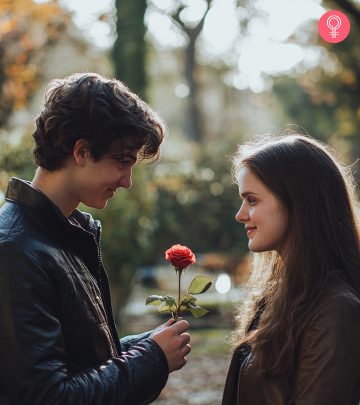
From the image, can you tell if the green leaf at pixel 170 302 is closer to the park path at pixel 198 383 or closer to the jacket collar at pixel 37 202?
the jacket collar at pixel 37 202

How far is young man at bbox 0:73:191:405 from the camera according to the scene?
190 cm

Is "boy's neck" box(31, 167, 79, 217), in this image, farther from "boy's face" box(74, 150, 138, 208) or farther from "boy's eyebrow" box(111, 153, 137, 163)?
"boy's eyebrow" box(111, 153, 137, 163)

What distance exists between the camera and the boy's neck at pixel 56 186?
226 cm

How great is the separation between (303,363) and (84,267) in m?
0.84

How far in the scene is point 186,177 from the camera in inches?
666

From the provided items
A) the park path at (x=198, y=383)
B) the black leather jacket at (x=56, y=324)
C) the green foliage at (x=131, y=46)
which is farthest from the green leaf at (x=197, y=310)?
the green foliage at (x=131, y=46)

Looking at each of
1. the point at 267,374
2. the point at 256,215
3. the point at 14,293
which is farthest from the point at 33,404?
the point at 256,215

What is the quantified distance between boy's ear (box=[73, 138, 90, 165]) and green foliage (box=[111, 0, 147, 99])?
11.3 metres

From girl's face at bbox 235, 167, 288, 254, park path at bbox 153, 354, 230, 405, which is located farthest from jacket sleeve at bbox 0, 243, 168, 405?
park path at bbox 153, 354, 230, 405

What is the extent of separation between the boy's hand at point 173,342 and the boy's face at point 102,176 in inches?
21.0

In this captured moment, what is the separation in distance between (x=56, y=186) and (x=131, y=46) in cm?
1172

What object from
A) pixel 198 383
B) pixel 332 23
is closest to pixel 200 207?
pixel 332 23

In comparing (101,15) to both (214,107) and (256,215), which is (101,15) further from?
(214,107)

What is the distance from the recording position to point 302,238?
93.5 inches
